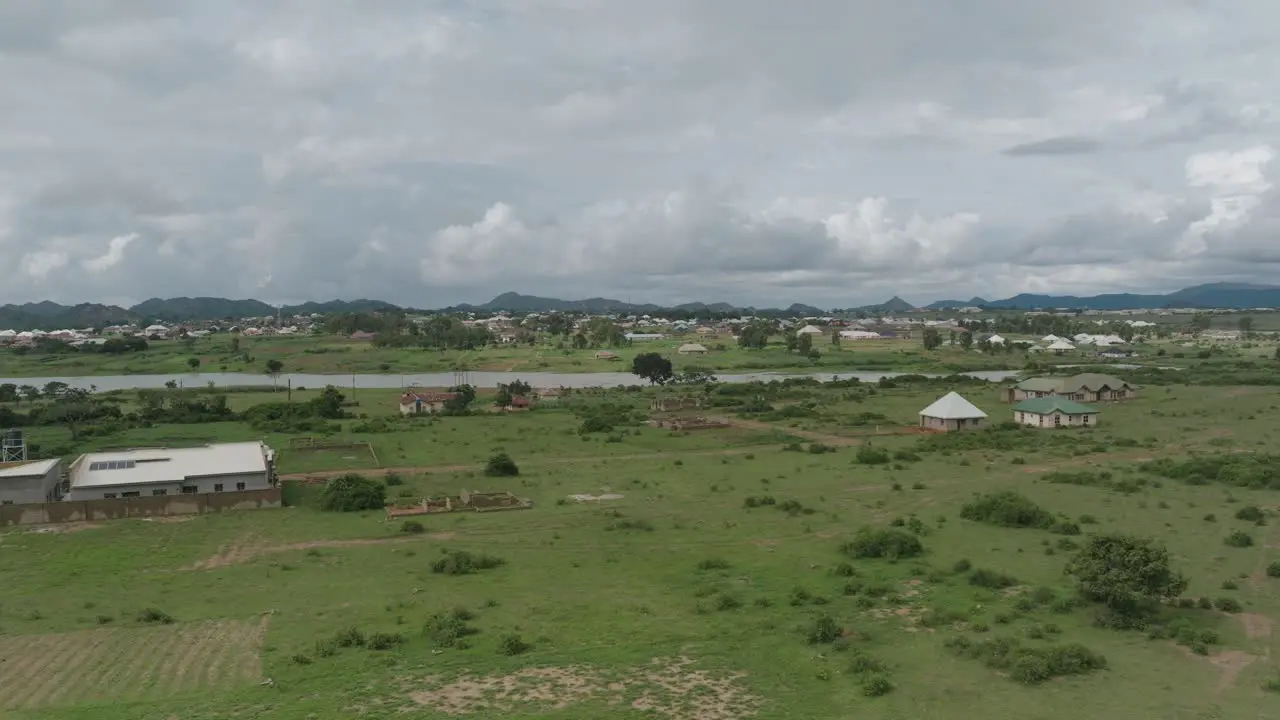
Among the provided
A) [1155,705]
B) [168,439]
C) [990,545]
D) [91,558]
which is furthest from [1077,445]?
[168,439]

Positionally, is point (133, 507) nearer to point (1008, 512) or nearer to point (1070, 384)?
point (1008, 512)

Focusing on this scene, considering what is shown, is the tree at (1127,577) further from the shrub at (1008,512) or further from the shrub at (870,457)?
the shrub at (870,457)

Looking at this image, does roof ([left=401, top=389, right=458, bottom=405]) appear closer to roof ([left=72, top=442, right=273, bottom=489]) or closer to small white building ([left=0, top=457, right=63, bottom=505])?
roof ([left=72, top=442, right=273, bottom=489])

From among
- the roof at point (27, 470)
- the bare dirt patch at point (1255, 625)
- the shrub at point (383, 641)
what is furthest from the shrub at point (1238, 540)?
the roof at point (27, 470)

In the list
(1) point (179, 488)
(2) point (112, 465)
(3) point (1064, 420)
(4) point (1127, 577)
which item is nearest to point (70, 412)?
(2) point (112, 465)

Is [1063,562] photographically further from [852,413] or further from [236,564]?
[852,413]

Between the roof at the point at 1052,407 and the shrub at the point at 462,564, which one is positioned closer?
the shrub at the point at 462,564

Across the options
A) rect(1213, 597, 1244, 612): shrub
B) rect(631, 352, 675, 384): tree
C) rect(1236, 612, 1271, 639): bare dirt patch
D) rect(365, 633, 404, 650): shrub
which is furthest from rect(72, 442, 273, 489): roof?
rect(631, 352, 675, 384): tree
